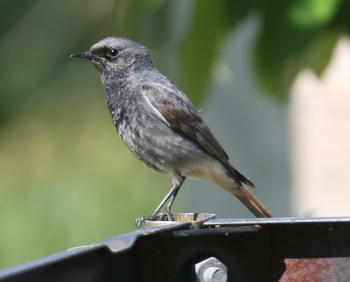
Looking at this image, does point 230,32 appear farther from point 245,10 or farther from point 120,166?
point 120,166

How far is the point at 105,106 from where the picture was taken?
8883 millimetres

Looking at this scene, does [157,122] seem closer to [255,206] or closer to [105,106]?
[255,206]

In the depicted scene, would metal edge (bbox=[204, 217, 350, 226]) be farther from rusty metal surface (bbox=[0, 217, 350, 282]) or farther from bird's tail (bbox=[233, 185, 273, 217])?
bird's tail (bbox=[233, 185, 273, 217])

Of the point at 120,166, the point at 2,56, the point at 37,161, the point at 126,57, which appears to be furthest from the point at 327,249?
the point at 37,161

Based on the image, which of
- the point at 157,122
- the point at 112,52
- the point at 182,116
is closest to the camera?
the point at 157,122

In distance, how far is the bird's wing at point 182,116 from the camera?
3.81 metres

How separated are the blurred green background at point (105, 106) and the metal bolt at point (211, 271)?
0.83m

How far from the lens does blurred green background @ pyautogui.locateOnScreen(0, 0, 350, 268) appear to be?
259 cm

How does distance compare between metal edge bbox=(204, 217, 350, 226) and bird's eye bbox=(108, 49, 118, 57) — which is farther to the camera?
bird's eye bbox=(108, 49, 118, 57)

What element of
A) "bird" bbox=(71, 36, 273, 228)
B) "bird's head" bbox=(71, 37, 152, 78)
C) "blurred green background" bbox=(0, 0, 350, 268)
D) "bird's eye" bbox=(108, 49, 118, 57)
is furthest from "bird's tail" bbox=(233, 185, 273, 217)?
"bird's eye" bbox=(108, 49, 118, 57)

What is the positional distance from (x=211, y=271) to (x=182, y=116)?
2.04 meters

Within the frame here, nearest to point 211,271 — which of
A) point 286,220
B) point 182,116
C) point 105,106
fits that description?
point 286,220

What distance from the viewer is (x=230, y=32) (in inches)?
102

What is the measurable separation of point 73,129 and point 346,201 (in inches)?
184
